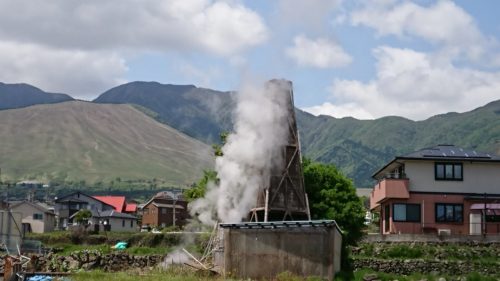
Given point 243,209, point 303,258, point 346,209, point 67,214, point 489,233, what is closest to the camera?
point 303,258

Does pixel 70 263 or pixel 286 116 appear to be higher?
pixel 286 116

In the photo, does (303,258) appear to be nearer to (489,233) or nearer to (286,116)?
(286,116)

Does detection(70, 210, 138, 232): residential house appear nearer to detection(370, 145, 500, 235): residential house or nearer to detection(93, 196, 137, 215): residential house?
detection(93, 196, 137, 215): residential house

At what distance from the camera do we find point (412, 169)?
5722cm

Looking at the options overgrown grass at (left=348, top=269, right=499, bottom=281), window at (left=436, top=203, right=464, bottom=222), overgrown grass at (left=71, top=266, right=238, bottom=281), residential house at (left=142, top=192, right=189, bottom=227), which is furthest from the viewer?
residential house at (left=142, top=192, right=189, bottom=227)

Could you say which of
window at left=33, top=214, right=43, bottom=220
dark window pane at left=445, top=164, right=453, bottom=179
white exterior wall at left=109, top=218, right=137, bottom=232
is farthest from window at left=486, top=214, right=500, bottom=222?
white exterior wall at left=109, top=218, right=137, bottom=232

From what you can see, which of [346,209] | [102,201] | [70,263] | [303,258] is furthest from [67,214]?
[303,258]

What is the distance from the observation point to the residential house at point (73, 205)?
124 metres

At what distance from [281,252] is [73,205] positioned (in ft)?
314

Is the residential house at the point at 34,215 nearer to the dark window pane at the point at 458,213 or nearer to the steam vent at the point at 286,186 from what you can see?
the dark window pane at the point at 458,213

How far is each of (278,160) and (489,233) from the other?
1831 cm

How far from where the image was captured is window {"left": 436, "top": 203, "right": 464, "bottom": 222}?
186ft

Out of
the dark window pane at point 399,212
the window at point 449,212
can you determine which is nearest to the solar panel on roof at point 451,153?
the window at point 449,212

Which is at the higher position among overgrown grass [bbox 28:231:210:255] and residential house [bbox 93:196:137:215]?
residential house [bbox 93:196:137:215]
